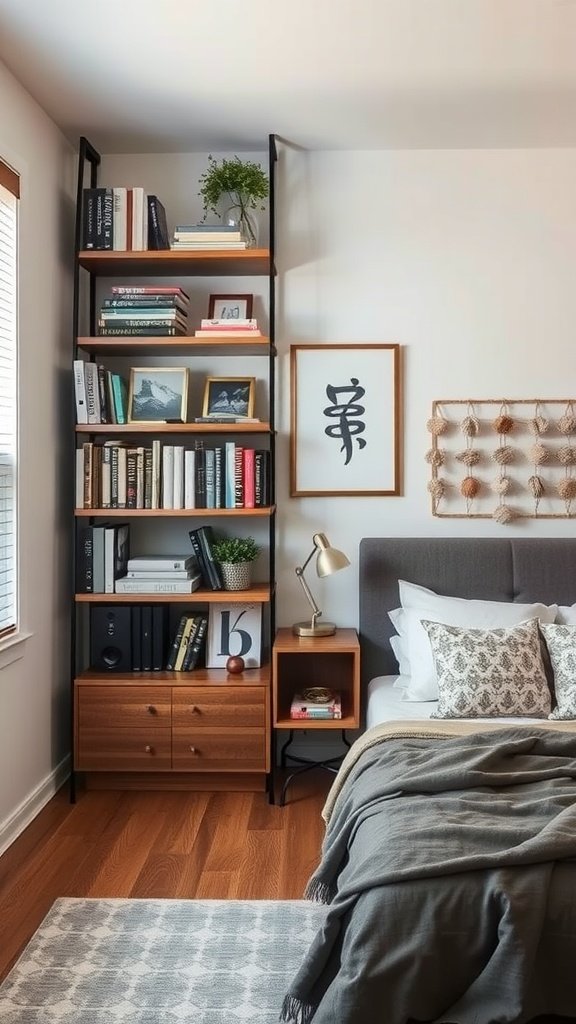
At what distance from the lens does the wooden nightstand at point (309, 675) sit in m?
3.62

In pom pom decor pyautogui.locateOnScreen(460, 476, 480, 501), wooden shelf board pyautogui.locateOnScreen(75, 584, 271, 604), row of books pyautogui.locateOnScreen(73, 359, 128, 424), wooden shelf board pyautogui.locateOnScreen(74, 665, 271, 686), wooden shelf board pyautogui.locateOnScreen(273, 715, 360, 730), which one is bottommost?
wooden shelf board pyautogui.locateOnScreen(273, 715, 360, 730)

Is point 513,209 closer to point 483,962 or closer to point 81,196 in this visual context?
point 81,196

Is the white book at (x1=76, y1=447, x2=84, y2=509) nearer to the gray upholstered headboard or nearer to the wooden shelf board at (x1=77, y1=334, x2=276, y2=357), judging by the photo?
the wooden shelf board at (x1=77, y1=334, x2=276, y2=357)

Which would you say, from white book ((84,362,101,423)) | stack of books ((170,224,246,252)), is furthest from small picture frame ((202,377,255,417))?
stack of books ((170,224,246,252))

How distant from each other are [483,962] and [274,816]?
1.73 metres

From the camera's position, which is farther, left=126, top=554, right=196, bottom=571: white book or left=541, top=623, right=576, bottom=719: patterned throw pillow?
left=126, top=554, right=196, bottom=571: white book

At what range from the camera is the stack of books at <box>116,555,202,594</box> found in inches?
145

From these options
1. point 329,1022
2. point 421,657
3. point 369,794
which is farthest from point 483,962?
point 421,657

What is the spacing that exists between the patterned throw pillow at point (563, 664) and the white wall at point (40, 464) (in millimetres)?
1958

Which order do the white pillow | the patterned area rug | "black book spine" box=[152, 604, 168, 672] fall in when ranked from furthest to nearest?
"black book spine" box=[152, 604, 168, 672] → the white pillow → the patterned area rug

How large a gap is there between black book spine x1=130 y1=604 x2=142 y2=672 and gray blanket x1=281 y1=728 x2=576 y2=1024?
1.73 m

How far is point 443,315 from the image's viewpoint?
395 centimetres

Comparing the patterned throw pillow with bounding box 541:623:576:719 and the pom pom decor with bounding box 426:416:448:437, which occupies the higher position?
the pom pom decor with bounding box 426:416:448:437

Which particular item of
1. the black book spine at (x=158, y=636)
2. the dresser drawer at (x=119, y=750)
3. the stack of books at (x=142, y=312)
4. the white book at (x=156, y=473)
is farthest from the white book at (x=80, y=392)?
the dresser drawer at (x=119, y=750)
